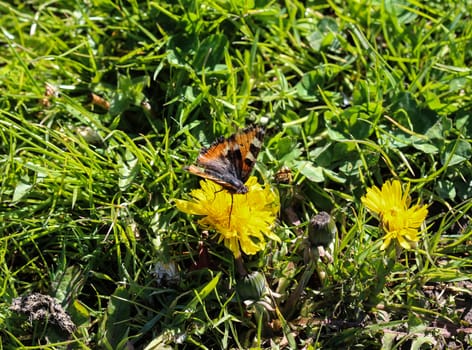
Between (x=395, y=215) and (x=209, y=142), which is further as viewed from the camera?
(x=209, y=142)

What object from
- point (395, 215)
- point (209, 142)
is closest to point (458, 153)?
point (395, 215)

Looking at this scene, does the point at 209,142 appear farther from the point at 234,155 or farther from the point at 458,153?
the point at 458,153

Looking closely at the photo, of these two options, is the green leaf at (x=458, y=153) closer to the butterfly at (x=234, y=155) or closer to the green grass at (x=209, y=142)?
the green grass at (x=209, y=142)

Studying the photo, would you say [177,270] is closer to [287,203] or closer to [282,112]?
[287,203]

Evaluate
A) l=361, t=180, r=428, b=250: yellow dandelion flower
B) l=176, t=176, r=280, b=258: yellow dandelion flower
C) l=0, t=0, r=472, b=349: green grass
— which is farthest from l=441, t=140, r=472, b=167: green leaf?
l=176, t=176, r=280, b=258: yellow dandelion flower

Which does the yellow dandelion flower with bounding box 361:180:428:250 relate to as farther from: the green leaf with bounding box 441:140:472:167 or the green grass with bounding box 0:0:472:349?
the green leaf with bounding box 441:140:472:167

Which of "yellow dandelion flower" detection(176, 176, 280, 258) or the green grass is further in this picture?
the green grass
